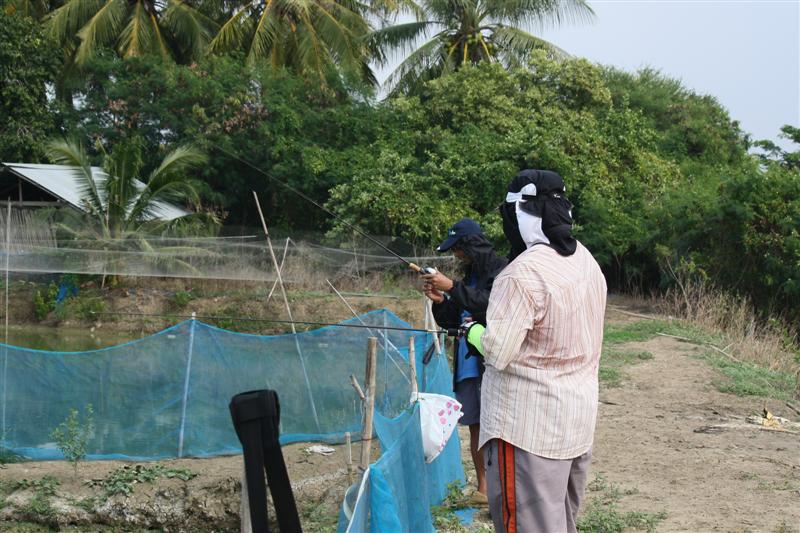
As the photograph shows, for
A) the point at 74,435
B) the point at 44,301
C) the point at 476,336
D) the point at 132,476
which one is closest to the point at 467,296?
the point at 476,336

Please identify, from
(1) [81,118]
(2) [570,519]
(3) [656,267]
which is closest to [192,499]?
(2) [570,519]

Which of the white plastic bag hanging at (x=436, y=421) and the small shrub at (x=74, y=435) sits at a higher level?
the white plastic bag hanging at (x=436, y=421)

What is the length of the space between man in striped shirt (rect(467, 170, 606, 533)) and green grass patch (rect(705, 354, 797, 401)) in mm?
6606

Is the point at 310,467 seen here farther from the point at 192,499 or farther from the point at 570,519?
the point at 570,519

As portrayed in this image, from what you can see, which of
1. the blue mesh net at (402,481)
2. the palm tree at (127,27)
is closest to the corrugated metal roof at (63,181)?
the palm tree at (127,27)

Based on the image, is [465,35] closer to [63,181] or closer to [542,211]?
[63,181]

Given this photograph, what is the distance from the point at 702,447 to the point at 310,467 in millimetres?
2955

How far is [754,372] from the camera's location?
32.1 ft

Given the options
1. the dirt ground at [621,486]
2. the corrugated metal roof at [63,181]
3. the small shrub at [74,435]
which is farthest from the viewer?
the corrugated metal roof at [63,181]

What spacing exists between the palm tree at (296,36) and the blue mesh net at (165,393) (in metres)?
15.5

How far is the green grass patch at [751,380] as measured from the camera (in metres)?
8.79

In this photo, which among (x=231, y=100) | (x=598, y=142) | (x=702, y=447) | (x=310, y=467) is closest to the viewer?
(x=310, y=467)

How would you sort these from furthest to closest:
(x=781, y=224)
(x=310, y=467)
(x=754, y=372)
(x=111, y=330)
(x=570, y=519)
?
1. (x=111, y=330)
2. (x=781, y=224)
3. (x=754, y=372)
4. (x=310, y=467)
5. (x=570, y=519)

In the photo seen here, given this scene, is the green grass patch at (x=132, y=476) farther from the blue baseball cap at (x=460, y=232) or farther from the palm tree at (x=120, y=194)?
the palm tree at (x=120, y=194)
